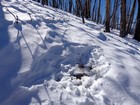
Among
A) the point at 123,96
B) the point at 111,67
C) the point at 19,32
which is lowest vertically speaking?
the point at 123,96

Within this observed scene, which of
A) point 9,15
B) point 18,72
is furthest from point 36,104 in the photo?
A: point 9,15

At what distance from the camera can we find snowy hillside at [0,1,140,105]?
2.24m

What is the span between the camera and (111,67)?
2760mm

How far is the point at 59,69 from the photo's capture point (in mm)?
2701

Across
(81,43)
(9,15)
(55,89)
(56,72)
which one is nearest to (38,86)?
(55,89)

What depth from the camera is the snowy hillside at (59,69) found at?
7.36 ft

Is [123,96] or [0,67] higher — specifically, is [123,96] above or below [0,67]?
below

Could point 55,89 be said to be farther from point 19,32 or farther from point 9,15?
point 9,15

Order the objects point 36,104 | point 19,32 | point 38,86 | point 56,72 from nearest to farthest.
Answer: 1. point 36,104
2. point 38,86
3. point 56,72
4. point 19,32

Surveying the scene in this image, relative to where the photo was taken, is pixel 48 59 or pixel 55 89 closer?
pixel 55 89

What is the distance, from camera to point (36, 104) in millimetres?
2100

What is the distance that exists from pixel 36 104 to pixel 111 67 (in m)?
1.08

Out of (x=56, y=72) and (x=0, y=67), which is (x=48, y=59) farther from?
(x=0, y=67)

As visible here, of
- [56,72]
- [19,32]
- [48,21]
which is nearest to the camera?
[56,72]
